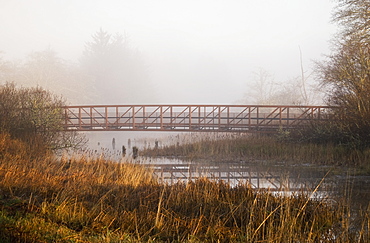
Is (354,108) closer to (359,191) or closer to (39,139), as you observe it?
(359,191)

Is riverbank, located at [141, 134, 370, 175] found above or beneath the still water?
above

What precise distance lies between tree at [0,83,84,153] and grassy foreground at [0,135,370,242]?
539 cm

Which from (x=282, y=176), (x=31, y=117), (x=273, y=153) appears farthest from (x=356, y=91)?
(x=31, y=117)

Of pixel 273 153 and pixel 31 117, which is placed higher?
pixel 31 117

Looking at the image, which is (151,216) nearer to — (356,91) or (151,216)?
(151,216)

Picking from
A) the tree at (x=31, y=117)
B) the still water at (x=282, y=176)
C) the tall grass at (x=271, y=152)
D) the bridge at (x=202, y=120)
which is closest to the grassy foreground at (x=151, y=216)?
the still water at (x=282, y=176)

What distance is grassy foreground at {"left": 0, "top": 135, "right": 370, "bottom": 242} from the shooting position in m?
5.16

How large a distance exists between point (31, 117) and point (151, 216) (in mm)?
A: 10268

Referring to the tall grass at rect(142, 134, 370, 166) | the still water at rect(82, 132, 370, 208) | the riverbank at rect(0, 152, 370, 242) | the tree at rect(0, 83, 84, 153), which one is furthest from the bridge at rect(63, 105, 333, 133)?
the riverbank at rect(0, 152, 370, 242)

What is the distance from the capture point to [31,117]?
14758 millimetres

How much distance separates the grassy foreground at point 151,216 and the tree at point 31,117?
17.7 ft

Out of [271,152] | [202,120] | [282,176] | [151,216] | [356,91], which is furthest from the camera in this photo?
[202,120]

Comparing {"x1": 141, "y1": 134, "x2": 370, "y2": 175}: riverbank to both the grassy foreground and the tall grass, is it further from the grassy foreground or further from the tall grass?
the grassy foreground

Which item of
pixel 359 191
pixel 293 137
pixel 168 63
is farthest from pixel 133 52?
pixel 359 191
